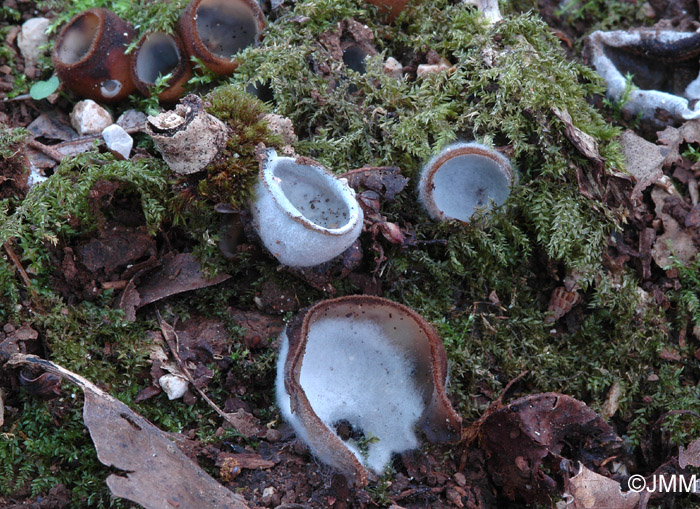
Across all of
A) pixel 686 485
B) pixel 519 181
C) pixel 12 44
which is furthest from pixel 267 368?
pixel 12 44

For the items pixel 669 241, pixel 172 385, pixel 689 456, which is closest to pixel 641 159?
pixel 669 241

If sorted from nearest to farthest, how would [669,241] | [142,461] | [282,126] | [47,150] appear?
[142,461] → [282,126] → [47,150] → [669,241]

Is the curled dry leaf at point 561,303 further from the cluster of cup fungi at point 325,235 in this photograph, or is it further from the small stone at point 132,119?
the small stone at point 132,119

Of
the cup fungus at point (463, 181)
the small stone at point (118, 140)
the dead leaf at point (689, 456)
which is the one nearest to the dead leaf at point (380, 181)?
the cup fungus at point (463, 181)

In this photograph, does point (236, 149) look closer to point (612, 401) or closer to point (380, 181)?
point (380, 181)

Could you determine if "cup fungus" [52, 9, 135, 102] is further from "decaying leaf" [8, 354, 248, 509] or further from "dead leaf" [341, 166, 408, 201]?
"decaying leaf" [8, 354, 248, 509]

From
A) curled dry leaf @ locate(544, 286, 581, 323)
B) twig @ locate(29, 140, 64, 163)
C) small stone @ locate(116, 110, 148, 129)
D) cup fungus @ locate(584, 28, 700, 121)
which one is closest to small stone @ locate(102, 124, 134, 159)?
small stone @ locate(116, 110, 148, 129)

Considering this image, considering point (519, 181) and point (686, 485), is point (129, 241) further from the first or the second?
point (686, 485)
